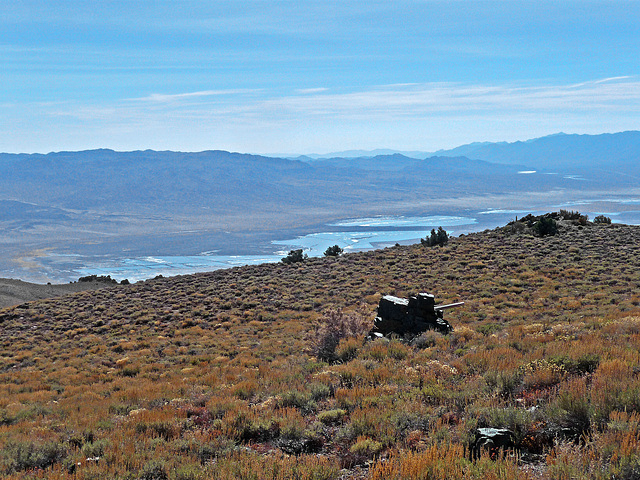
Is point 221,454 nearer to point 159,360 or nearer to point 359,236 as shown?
point 159,360

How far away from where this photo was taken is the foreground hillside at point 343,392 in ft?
16.1

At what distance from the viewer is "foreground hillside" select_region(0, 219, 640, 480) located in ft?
16.1

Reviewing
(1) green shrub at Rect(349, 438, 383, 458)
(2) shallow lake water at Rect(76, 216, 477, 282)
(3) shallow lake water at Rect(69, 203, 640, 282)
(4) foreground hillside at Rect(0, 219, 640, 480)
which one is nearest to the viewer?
(4) foreground hillside at Rect(0, 219, 640, 480)

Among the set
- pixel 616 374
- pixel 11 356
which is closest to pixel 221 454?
pixel 616 374

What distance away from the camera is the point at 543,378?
6.51 meters

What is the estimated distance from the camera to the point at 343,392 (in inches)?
292

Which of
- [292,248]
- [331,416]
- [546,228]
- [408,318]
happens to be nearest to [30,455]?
[331,416]

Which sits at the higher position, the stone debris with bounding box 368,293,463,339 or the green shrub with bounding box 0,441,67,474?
the stone debris with bounding box 368,293,463,339

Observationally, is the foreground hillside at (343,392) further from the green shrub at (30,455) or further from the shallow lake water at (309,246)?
the shallow lake water at (309,246)

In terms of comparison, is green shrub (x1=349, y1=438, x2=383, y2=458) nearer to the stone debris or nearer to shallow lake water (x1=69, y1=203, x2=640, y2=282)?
the stone debris

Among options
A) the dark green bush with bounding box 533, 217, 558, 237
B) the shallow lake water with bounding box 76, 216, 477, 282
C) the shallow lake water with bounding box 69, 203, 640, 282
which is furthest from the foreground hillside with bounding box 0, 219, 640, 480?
the shallow lake water with bounding box 76, 216, 477, 282

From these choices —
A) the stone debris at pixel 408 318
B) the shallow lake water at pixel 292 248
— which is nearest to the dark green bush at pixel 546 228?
the stone debris at pixel 408 318

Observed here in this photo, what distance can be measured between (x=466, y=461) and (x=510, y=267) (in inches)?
844

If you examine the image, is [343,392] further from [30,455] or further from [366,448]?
[30,455]
